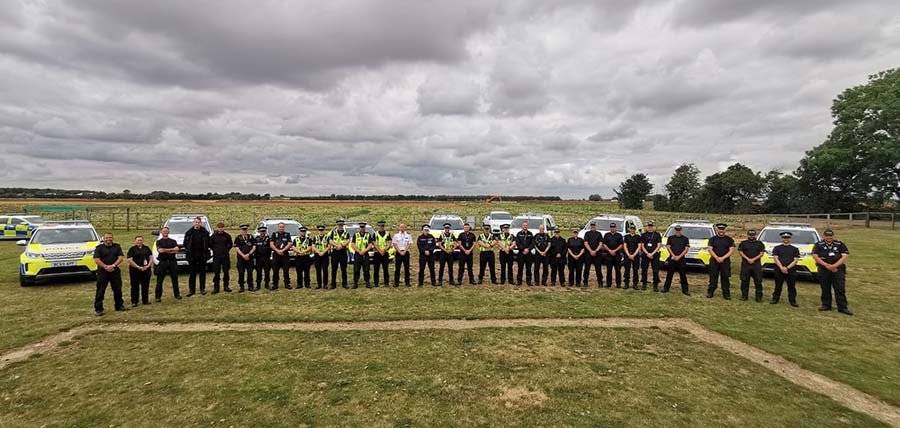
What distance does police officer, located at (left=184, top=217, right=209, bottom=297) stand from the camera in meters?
9.97

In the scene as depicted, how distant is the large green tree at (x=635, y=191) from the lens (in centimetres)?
7844

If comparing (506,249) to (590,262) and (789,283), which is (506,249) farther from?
(789,283)

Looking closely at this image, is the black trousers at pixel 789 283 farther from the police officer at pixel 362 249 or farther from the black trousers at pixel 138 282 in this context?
the black trousers at pixel 138 282

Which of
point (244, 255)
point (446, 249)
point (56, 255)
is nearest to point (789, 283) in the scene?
point (446, 249)

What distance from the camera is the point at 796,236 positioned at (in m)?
12.6

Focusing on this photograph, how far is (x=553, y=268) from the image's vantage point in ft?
37.3

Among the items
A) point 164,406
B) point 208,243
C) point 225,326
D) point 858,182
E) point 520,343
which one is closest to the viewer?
point 164,406

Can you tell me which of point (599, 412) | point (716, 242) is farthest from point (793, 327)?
point (599, 412)

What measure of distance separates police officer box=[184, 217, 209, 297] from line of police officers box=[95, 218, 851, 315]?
21 mm

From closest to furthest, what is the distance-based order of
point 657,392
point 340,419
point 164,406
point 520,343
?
1. point 340,419
2. point 164,406
3. point 657,392
4. point 520,343

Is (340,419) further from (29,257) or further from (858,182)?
(858,182)

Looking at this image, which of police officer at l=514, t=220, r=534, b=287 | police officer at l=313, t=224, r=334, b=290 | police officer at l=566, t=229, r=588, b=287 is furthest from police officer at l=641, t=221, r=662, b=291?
police officer at l=313, t=224, r=334, b=290

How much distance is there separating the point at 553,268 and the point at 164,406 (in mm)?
8795

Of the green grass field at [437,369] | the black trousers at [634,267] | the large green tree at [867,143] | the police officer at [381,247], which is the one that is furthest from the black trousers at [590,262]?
the large green tree at [867,143]
